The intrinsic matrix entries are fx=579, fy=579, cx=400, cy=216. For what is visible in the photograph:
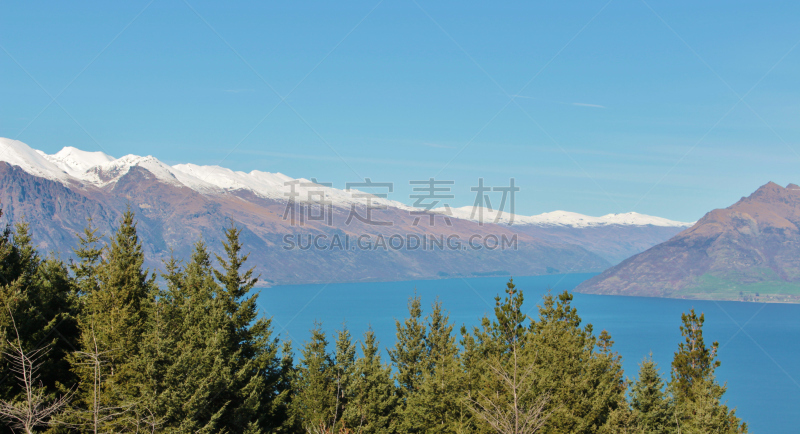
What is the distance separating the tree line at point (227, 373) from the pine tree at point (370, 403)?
8 centimetres

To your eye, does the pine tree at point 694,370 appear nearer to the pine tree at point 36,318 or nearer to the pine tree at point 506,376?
the pine tree at point 506,376

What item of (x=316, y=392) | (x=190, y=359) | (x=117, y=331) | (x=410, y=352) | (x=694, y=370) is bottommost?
(x=694, y=370)

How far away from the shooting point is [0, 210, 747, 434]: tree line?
23203mm

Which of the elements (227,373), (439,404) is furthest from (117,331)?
(439,404)

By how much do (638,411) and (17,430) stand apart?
29.9m

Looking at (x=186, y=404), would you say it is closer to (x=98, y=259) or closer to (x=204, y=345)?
(x=204, y=345)

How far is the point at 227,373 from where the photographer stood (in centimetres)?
2527

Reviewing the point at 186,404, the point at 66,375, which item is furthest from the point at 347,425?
the point at 66,375

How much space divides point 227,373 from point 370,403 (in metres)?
8.97

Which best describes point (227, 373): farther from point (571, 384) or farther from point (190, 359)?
point (571, 384)

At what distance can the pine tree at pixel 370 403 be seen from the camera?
30.4m

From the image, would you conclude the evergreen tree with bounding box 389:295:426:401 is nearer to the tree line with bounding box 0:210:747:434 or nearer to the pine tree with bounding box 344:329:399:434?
the tree line with bounding box 0:210:747:434

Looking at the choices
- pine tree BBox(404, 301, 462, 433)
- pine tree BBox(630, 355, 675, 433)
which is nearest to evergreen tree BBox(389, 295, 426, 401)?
pine tree BBox(404, 301, 462, 433)

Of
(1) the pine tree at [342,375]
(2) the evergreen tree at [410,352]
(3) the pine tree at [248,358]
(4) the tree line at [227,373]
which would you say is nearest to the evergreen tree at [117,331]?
(4) the tree line at [227,373]
